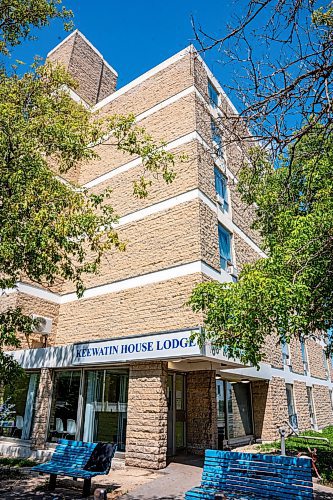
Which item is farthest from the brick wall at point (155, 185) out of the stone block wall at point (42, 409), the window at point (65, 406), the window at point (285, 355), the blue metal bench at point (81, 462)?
the window at point (285, 355)

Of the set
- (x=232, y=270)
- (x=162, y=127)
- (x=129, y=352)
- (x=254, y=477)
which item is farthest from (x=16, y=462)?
(x=162, y=127)

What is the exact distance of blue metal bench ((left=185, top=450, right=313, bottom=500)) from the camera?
467cm

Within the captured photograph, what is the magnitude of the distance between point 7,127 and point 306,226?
701 centimetres

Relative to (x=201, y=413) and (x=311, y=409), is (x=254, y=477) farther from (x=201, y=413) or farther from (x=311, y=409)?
(x=311, y=409)

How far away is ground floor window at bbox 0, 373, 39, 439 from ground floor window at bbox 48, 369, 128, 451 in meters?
0.99

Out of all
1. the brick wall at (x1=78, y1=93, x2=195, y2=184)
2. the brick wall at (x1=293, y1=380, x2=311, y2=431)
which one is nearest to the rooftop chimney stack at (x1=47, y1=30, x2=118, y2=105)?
the brick wall at (x1=78, y1=93, x2=195, y2=184)

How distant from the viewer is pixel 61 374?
1272 cm

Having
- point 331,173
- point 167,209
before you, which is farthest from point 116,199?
point 331,173

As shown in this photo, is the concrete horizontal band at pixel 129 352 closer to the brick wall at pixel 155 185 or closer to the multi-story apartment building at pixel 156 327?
the multi-story apartment building at pixel 156 327

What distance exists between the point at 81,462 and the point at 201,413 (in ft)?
16.7

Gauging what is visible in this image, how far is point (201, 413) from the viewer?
11.3 m

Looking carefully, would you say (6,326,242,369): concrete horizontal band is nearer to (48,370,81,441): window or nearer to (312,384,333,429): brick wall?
(48,370,81,441): window

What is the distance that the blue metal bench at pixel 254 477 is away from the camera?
4668 mm

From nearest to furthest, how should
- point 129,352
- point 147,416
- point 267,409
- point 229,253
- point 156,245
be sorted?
point 147,416 < point 129,352 < point 156,245 < point 229,253 < point 267,409
